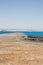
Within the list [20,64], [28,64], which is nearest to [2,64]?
[20,64]

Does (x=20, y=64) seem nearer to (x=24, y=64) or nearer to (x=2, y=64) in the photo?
(x=24, y=64)

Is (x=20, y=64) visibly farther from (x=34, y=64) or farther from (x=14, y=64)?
(x=34, y=64)

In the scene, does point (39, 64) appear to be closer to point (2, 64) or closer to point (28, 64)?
point (28, 64)

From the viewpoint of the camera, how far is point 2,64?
13352 millimetres

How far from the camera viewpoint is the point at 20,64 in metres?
13.5

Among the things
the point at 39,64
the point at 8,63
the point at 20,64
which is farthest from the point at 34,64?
the point at 8,63

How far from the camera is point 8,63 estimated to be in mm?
13703

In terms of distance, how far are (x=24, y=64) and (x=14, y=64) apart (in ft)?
3.42

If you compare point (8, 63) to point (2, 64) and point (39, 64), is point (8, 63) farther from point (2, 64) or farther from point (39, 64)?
point (39, 64)

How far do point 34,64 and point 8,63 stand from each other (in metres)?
2.75

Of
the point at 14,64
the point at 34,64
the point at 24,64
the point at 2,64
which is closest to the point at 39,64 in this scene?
the point at 34,64

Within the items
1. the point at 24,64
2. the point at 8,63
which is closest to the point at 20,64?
the point at 24,64

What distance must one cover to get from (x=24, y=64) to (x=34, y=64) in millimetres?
1046

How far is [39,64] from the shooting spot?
44.2 feet
